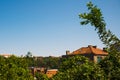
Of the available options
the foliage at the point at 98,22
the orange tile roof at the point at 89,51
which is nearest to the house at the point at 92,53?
the orange tile roof at the point at 89,51

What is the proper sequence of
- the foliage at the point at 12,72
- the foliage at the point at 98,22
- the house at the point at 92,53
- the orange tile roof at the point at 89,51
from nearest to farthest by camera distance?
1. the foliage at the point at 98,22
2. the foliage at the point at 12,72
3. the house at the point at 92,53
4. the orange tile roof at the point at 89,51

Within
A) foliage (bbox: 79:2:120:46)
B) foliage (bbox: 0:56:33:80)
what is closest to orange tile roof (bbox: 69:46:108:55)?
foliage (bbox: 0:56:33:80)

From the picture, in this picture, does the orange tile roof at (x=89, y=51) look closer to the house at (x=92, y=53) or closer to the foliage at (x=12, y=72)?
the house at (x=92, y=53)

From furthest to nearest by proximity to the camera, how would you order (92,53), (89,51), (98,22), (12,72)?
(89,51)
(92,53)
(12,72)
(98,22)

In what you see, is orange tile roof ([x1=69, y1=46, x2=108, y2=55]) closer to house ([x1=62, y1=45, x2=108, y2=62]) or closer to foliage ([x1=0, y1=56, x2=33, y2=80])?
house ([x1=62, y1=45, x2=108, y2=62])

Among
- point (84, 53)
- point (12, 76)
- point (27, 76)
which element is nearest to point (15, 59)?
point (27, 76)

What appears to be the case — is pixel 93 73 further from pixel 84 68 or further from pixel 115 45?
pixel 115 45

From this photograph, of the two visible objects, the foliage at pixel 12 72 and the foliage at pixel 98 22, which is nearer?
the foliage at pixel 98 22

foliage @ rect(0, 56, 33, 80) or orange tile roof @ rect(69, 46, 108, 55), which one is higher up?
orange tile roof @ rect(69, 46, 108, 55)

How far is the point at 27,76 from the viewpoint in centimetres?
2786

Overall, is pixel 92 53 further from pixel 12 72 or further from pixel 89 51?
pixel 12 72

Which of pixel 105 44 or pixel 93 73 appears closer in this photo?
pixel 105 44

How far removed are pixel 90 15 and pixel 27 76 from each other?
23.6 metres

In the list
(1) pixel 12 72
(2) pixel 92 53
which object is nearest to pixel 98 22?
(1) pixel 12 72
